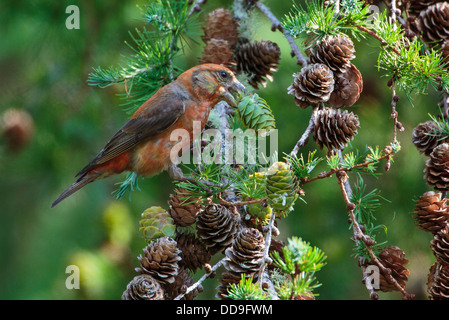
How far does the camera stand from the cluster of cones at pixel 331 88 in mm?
2076

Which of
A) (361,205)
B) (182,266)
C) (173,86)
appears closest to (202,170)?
(182,266)

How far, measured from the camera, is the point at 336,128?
2059 mm

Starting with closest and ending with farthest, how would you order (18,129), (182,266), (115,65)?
(182,266), (115,65), (18,129)

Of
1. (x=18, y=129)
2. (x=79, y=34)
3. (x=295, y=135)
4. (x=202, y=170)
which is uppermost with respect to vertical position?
(x=79, y=34)

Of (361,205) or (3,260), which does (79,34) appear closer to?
(3,260)

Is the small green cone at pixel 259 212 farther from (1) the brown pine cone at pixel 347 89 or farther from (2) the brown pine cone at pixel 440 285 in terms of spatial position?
(2) the brown pine cone at pixel 440 285

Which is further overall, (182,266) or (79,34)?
(79,34)

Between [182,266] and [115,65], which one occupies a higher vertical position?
[115,65]

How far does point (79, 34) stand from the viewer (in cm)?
381

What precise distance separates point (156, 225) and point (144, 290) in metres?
0.35

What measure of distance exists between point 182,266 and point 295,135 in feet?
6.13

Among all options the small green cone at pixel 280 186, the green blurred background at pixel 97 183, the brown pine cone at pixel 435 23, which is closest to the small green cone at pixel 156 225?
the small green cone at pixel 280 186

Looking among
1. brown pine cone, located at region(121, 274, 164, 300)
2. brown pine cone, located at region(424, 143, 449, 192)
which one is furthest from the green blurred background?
brown pine cone, located at region(121, 274, 164, 300)

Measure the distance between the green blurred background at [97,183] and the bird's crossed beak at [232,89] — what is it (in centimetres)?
83
